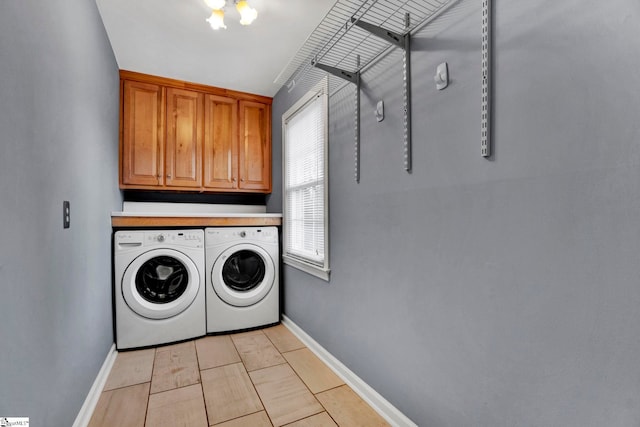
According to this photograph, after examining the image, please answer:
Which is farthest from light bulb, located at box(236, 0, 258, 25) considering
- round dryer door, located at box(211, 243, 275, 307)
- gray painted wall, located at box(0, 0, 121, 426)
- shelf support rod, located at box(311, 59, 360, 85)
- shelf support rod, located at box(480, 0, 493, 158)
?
round dryer door, located at box(211, 243, 275, 307)

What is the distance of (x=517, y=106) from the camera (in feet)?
3.19

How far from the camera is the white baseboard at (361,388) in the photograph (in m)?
1.48

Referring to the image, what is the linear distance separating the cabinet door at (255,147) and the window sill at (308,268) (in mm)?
923

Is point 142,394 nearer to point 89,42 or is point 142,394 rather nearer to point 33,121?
point 33,121

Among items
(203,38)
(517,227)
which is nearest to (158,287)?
(203,38)

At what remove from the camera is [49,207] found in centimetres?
115

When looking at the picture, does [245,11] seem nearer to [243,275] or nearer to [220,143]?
[220,143]

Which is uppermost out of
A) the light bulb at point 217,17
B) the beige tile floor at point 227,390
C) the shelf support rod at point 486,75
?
the light bulb at point 217,17

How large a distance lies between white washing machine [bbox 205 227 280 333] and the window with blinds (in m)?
0.22

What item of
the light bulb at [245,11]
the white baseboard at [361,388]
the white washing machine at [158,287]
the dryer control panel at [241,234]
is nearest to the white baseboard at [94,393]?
the white washing machine at [158,287]

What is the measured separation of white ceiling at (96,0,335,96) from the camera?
6.09 ft

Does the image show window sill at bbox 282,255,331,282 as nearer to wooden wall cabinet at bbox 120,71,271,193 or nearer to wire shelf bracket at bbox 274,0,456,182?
wire shelf bracket at bbox 274,0,456,182

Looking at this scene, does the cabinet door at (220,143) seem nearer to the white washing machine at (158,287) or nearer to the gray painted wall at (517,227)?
the white washing machine at (158,287)

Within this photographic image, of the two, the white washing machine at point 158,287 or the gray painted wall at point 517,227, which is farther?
the white washing machine at point 158,287
